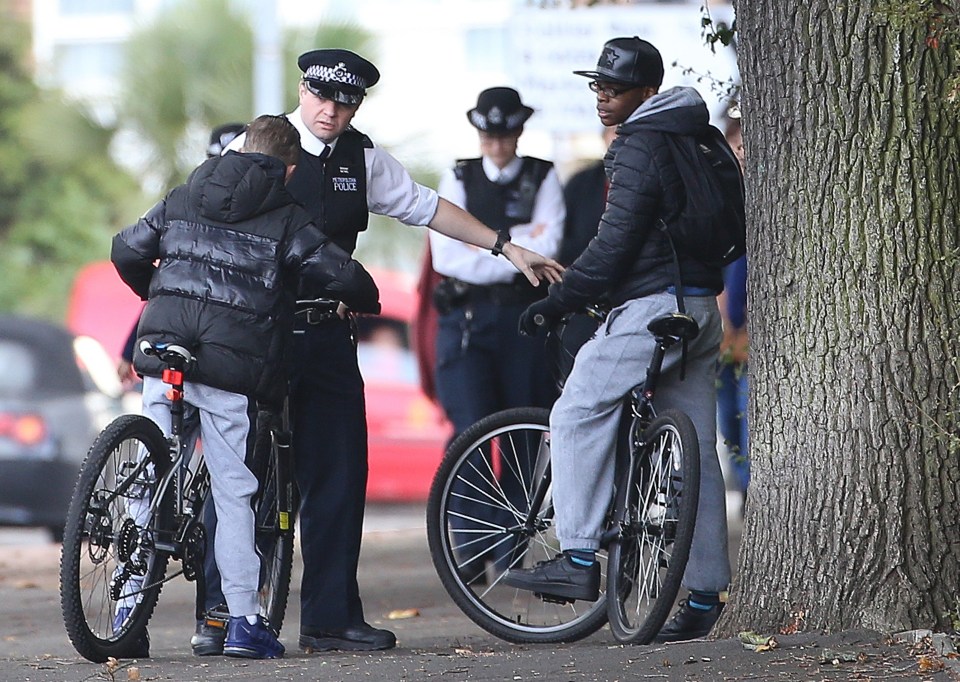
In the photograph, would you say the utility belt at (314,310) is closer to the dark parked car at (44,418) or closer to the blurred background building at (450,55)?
the blurred background building at (450,55)

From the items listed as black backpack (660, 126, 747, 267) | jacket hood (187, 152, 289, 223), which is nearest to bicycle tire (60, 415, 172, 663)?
jacket hood (187, 152, 289, 223)

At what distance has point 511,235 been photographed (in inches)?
319

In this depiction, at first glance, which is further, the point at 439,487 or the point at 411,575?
the point at 411,575

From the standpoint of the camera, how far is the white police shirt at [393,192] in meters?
6.25

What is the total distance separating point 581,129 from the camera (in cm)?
1386

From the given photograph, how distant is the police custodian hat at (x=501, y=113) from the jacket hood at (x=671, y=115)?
86.9 inches

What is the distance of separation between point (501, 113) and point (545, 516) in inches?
94.1

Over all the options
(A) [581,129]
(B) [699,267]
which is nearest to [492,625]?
(B) [699,267]

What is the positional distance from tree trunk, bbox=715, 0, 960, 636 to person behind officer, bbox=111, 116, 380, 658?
4.45 ft

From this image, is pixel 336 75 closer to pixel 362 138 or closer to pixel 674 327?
pixel 362 138

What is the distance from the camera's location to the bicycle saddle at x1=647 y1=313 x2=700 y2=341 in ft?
19.1

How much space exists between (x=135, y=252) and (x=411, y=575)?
12.8ft

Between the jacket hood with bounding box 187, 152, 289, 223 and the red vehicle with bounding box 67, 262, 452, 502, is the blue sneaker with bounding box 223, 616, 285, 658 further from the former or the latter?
the red vehicle with bounding box 67, 262, 452, 502

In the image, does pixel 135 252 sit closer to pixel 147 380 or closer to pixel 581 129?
pixel 147 380
